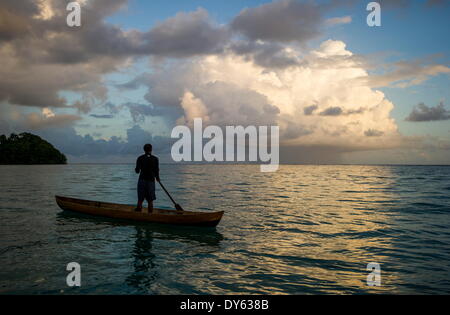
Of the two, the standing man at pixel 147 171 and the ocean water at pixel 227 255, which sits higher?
the standing man at pixel 147 171

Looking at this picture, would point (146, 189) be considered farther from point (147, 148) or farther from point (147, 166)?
point (147, 148)

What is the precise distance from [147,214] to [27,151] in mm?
179734

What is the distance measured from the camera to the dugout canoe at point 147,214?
13.6 meters

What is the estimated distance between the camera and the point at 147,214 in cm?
1464

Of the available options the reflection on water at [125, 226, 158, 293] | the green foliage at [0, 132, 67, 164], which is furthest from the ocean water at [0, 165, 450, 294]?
the green foliage at [0, 132, 67, 164]

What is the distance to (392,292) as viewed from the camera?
7.49 m

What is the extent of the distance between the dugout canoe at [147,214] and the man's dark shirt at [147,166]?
1904mm

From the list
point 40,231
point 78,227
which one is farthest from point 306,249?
point 40,231

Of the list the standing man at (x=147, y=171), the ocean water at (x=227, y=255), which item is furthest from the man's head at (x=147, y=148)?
the ocean water at (x=227, y=255)

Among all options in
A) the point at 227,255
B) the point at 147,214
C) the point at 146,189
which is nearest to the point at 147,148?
the point at 146,189

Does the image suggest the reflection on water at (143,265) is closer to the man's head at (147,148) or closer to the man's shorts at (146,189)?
the man's shorts at (146,189)

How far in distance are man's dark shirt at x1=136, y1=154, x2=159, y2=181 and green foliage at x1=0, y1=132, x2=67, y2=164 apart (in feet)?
583
